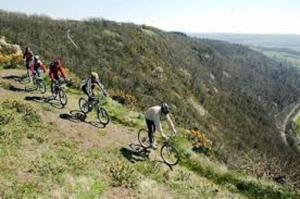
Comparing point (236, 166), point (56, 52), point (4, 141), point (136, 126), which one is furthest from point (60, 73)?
point (56, 52)

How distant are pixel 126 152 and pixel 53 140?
3459 mm

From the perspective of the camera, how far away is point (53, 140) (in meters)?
20.7

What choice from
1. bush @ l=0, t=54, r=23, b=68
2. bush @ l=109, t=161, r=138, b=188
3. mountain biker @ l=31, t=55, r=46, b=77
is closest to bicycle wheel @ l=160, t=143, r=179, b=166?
bush @ l=109, t=161, r=138, b=188

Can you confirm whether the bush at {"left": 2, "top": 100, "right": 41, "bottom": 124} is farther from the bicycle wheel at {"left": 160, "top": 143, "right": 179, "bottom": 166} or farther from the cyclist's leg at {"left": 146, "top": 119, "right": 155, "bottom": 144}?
the bicycle wheel at {"left": 160, "top": 143, "right": 179, "bottom": 166}

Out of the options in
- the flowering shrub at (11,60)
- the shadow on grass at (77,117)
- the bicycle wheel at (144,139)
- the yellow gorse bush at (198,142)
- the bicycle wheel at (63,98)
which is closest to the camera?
the bicycle wheel at (144,139)

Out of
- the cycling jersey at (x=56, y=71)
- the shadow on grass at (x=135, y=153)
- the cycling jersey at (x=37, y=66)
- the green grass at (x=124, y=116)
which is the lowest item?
the green grass at (x=124, y=116)

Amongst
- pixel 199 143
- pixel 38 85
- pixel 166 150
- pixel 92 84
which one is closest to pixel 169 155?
pixel 166 150

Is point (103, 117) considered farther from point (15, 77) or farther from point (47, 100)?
point (15, 77)

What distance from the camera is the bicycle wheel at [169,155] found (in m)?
21.4

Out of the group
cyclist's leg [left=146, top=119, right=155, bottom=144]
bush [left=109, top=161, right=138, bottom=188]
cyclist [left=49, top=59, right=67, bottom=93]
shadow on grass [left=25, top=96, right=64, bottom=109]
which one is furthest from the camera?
shadow on grass [left=25, top=96, right=64, bottom=109]

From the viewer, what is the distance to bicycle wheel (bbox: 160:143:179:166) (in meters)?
21.4

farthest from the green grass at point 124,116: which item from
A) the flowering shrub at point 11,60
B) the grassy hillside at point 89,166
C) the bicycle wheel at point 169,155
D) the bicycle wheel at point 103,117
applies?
the flowering shrub at point 11,60

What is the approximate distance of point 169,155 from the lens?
21719mm

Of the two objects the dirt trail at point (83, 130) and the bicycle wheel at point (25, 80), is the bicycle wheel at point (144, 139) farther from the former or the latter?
the bicycle wheel at point (25, 80)
